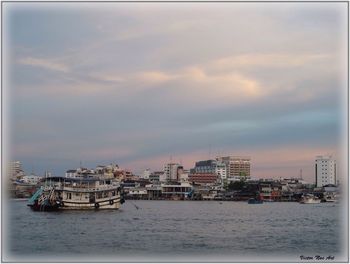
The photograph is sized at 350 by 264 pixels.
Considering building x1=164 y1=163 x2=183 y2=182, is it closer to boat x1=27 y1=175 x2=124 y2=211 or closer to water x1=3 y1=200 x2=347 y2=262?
boat x1=27 y1=175 x2=124 y2=211

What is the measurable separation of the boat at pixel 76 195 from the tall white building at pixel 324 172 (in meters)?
34.0

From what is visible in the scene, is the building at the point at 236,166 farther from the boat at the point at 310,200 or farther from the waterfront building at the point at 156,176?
the boat at the point at 310,200

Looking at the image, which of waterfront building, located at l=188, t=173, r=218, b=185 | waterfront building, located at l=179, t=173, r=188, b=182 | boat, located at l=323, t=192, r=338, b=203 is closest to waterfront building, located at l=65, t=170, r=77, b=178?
boat, located at l=323, t=192, r=338, b=203

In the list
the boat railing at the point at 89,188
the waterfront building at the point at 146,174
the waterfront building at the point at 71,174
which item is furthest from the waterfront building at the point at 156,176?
the boat railing at the point at 89,188

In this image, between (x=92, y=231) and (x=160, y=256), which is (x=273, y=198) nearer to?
(x=92, y=231)

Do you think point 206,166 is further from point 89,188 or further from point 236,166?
point 89,188

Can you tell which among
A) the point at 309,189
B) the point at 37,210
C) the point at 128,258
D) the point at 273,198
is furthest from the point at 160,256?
Answer: the point at 309,189

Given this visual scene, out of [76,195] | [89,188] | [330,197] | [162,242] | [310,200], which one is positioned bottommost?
[310,200]

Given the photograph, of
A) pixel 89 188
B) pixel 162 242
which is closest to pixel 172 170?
pixel 89 188

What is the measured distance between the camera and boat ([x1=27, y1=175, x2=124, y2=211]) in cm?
2494

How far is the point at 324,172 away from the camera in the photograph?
197ft

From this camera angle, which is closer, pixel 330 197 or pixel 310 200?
pixel 310 200

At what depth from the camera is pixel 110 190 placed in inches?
1080

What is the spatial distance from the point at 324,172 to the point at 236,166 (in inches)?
1178
